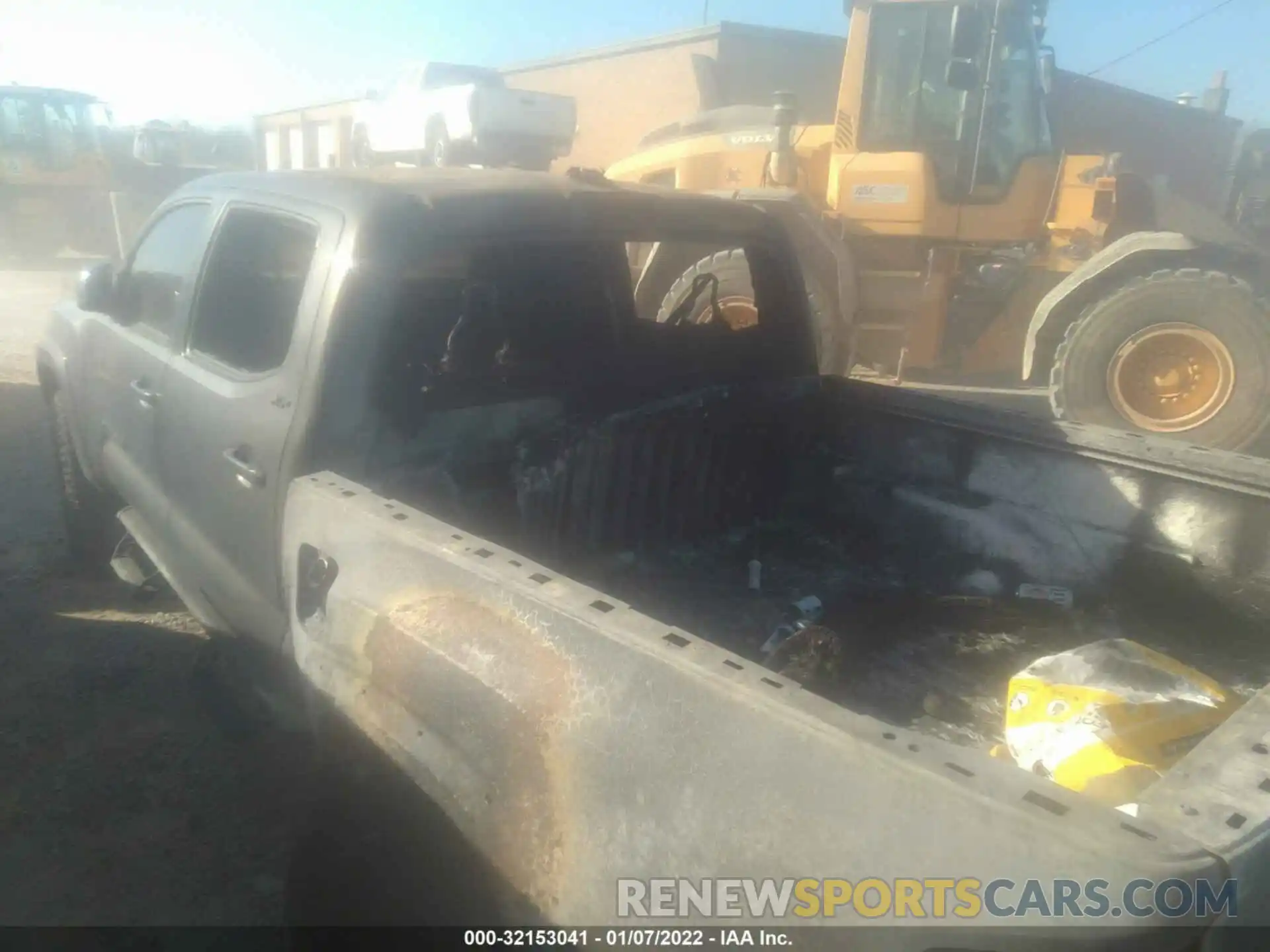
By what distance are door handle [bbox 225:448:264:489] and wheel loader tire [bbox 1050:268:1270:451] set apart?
5.67 metres

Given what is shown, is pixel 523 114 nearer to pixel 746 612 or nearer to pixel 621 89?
pixel 621 89

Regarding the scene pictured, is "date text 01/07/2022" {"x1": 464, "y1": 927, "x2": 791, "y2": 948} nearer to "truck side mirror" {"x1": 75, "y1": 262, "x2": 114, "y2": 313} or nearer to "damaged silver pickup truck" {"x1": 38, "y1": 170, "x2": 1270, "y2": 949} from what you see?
"damaged silver pickup truck" {"x1": 38, "y1": 170, "x2": 1270, "y2": 949}

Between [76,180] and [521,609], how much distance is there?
68.4 feet

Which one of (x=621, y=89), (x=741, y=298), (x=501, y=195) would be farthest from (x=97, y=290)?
(x=621, y=89)

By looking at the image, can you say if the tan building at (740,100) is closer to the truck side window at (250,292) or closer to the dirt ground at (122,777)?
the truck side window at (250,292)

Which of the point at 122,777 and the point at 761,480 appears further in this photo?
the point at 761,480

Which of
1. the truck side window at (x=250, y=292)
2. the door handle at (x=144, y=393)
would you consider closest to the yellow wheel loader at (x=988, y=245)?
the truck side window at (x=250, y=292)

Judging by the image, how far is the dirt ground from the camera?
2545mm

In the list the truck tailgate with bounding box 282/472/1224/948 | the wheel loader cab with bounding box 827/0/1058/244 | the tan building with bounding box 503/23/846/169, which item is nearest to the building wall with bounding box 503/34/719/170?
the tan building with bounding box 503/23/846/169

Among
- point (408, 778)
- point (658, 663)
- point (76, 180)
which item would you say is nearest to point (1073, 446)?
point (658, 663)

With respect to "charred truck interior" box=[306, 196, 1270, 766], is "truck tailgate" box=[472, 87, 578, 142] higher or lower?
higher

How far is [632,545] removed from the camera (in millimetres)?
2805

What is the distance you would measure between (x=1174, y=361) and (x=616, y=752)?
6319 mm

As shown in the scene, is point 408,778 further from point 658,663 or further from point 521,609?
point 658,663
